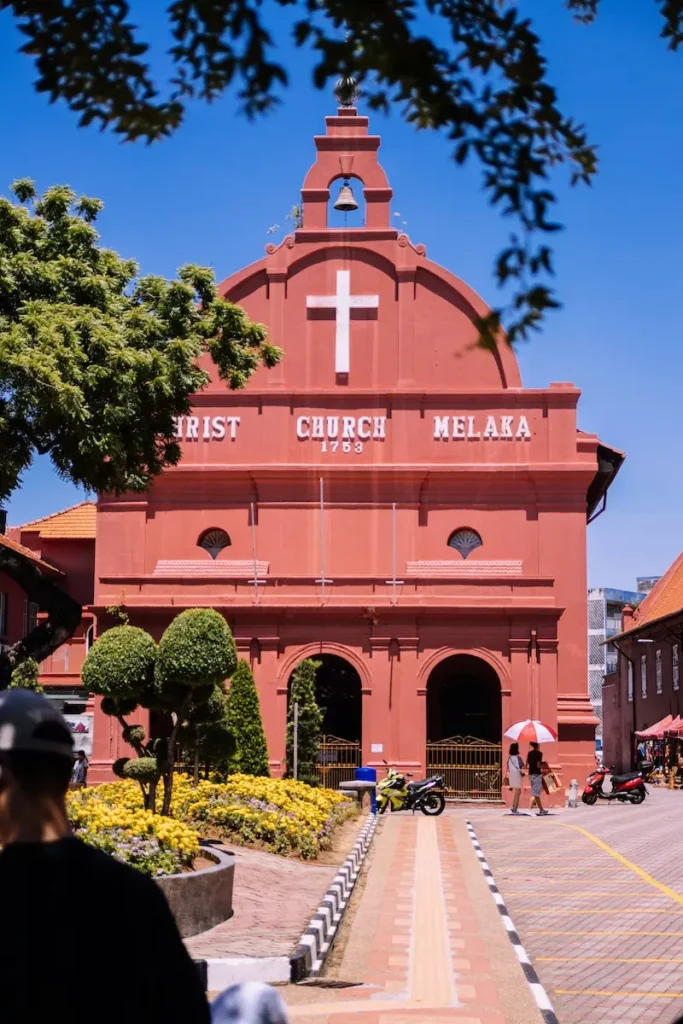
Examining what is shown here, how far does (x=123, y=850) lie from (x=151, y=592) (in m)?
21.8

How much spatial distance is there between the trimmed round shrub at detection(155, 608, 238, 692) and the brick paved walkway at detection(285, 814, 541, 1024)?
3094 mm

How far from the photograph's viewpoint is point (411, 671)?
108 ft

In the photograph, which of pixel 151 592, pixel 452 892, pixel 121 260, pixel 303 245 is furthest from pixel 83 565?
pixel 452 892

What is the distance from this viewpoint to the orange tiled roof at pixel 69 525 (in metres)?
42.0

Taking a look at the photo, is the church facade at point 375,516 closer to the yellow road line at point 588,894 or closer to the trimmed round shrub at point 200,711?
the trimmed round shrub at point 200,711

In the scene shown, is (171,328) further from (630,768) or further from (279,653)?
(630,768)

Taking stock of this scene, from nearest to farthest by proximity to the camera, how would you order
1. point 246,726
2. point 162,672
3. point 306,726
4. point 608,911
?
point 608,911 → point 162,672 → point 246,726 → point 306,726

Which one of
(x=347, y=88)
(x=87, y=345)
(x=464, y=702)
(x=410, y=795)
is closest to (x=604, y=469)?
(x=464, y=702)

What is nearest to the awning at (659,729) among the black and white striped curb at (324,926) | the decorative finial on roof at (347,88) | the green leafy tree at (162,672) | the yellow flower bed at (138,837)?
the black and white striped curb at (324,926)

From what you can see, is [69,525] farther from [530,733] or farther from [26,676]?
[530,733]

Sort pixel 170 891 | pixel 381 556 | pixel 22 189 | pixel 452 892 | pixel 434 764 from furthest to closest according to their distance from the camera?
1. pixel 381 556
2. pixel 434 764
3. pixel 22 189
4. pixel 452 892
5. pixel 170 891

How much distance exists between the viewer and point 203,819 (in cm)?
1853

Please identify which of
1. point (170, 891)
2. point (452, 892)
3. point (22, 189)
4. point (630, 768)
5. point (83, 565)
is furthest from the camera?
point (630, 768)

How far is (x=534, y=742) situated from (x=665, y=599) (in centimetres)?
Answer: 2285
